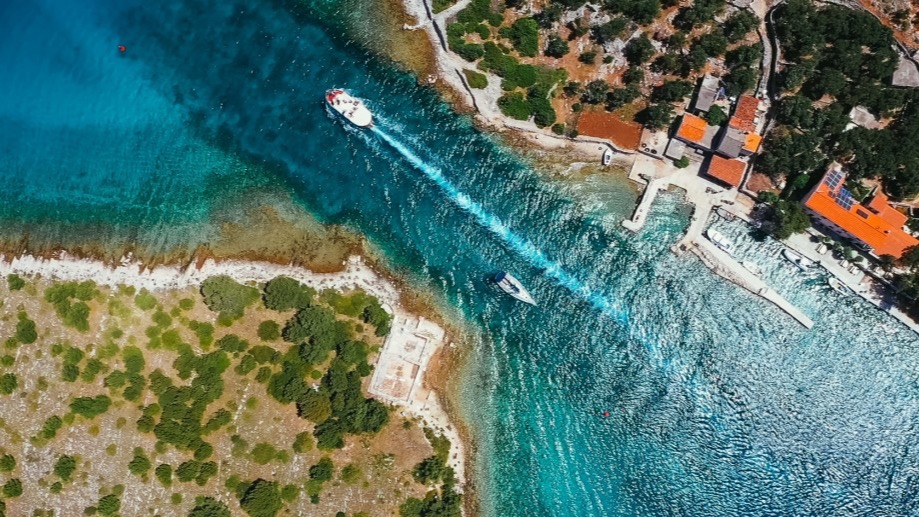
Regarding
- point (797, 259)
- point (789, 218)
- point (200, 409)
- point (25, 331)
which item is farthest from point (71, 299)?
point (797, 259)

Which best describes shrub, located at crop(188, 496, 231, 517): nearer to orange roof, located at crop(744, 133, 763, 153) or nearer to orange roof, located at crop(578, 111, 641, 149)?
orange roof, located at crop(578, 111, 641, 149)

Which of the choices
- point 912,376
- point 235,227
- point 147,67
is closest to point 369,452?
point 235,227

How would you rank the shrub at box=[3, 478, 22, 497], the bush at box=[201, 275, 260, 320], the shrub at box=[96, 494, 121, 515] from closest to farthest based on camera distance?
the shrub at box=[96, 494, 121, 515] < the shrub at box=[3, 478, 22, 497] < the bush at box=[201, 275, 260, 320]

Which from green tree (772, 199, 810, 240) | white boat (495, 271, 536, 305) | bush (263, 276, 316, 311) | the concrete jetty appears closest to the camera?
green tree (772, 199, 810, 240)

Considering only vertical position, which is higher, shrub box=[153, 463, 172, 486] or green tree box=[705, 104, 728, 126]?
green tree box=[705, 104, 728, 126]

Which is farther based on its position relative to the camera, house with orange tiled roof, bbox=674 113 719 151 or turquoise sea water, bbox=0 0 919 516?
turquoise sea water, bbox=0 0 919 516

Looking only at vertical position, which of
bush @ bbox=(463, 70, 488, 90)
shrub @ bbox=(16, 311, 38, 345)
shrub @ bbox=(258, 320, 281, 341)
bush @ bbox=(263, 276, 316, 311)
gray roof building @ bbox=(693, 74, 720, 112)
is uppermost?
gray roof building @ bbox=(693, 74, 720, 112)

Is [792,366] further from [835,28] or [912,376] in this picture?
[835,28]

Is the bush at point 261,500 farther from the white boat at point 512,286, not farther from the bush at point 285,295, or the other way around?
the white boat at point 512,286

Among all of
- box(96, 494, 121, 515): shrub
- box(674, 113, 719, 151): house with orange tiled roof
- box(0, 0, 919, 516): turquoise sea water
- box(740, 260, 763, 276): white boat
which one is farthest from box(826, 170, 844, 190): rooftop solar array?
box(96, 494, 121, 515): shrub
